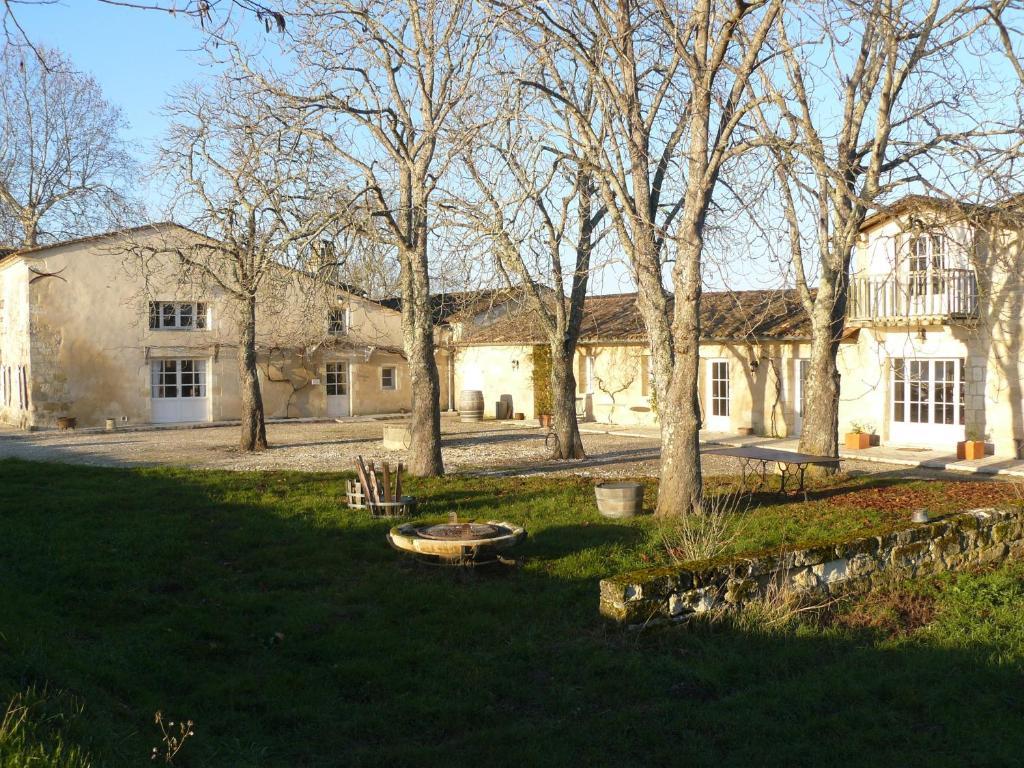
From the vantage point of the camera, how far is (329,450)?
19719 mm

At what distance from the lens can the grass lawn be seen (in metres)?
4.66

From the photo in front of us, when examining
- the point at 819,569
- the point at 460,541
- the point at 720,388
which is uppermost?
the point at 720,388

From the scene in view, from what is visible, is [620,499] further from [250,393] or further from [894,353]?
[250,393]

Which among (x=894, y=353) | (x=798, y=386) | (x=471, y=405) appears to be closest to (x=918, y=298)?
(x=894, y=353)

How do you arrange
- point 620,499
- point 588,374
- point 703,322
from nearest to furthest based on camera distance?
point 620,499, point 703,322, point 588,374

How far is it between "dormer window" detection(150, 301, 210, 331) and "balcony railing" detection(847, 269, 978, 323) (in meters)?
19.0

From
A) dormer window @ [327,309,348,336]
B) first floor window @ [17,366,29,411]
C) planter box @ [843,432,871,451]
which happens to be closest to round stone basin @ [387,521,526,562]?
planter box @ [843,432,871,451]

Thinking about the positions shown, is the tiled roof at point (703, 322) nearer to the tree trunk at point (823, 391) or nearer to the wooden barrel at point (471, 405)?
the wooden barrel at point (471, 405)

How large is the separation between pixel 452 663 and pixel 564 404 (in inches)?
450

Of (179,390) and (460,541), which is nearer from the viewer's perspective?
(460,541)

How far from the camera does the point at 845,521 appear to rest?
33.9 feet

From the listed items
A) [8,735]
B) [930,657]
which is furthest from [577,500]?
[8,735]

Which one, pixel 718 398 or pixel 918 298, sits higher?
pixel 918 298

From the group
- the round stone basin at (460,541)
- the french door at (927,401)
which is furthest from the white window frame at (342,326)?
the round stone basin at (460,541)
